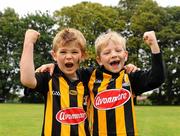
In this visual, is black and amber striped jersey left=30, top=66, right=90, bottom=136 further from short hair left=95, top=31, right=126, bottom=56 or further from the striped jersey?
short hair left=95, top=31, right=126, bottom=56

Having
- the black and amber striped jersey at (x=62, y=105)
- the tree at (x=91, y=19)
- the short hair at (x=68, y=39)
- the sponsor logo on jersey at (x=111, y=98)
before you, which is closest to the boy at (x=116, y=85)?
the sponsor logo on jersey at (x=111, y=98)

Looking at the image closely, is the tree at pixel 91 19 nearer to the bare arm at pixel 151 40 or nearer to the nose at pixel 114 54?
the nose at pixel 114 54

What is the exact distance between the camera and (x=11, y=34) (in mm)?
55250

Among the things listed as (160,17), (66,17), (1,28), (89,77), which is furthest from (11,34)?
(89,77)

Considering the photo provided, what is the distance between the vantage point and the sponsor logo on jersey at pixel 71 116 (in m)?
3.95

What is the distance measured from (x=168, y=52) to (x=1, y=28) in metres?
21.6

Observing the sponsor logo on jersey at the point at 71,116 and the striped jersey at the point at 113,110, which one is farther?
the striped jersey at the point at 113,110

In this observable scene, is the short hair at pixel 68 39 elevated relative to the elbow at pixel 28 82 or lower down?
elevated

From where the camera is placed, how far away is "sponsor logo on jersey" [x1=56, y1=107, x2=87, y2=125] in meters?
3.95

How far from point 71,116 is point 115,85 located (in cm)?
55

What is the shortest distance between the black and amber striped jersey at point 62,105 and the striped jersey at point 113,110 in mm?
106

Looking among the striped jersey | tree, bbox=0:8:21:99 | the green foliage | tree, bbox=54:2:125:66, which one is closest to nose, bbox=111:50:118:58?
the striped jersey

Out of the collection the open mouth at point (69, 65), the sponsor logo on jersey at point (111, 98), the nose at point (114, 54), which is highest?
the nose at point (114, 54)

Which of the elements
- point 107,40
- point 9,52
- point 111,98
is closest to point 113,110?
point 111,98
